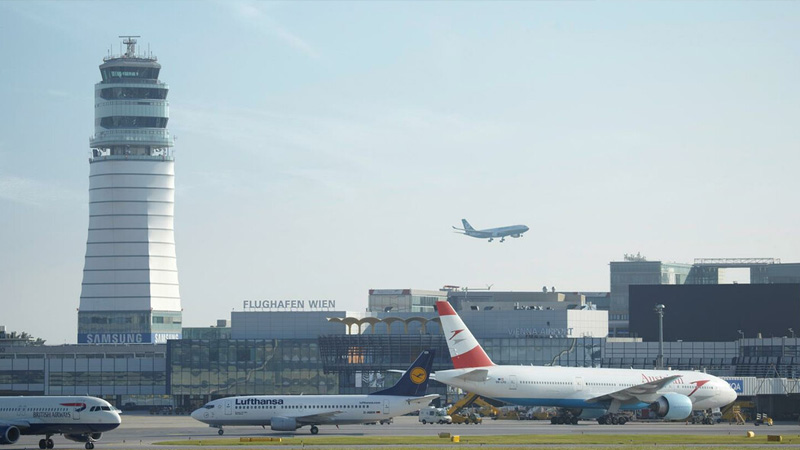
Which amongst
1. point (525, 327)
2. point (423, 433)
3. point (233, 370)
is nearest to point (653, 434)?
point (423, 433)

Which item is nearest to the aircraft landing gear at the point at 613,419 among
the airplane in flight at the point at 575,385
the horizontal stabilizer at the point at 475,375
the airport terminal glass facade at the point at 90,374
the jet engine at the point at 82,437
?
the airplane in flight at the point at 575,385

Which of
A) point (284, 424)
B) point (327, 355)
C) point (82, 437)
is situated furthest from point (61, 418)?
point (327, 355)

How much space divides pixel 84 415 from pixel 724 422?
67653mm

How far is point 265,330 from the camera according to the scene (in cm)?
18075

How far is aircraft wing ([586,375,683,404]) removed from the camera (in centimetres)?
11788

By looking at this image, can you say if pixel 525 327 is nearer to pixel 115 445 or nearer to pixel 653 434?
pixel 653 434

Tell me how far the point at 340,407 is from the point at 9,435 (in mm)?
30859

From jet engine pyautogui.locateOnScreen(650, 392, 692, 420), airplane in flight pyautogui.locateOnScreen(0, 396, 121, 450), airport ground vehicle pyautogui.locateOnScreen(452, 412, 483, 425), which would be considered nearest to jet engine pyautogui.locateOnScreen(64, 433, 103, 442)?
airplane in flight pyautogui.locateOnScreen(0, 396, 121, 450)

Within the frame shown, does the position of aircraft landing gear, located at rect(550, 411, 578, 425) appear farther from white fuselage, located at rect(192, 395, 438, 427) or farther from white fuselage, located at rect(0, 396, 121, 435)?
white fuselage, located at rect(0, 396, 121, 435)

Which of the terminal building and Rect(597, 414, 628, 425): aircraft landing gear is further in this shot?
the terminal building

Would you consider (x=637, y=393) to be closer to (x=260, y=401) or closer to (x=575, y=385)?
(x=575, y=385)

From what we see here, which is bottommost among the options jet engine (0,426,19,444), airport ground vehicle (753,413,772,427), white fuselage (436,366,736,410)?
airport ground vehicle (753,413,772,427)

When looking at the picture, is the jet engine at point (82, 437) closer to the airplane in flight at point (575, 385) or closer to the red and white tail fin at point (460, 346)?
the airplane in flight at point (575, 385)

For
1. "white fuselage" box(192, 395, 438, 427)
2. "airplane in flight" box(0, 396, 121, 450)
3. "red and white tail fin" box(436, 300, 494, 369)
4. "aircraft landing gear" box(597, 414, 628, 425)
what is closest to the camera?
"airplane in flight" box(0, 396, 121, 450)
